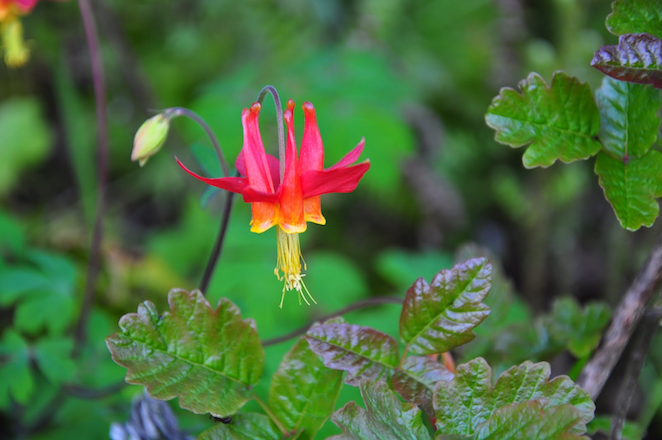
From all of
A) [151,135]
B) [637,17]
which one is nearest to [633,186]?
[637,17]

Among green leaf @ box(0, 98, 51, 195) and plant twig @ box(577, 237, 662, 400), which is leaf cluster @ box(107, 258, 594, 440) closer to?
plant twig @ box(577, 237, 662, 400)

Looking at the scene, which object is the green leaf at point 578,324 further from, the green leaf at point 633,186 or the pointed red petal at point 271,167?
the pointed red petal at point 271,167

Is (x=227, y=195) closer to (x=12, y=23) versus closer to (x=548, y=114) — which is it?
(x=548, y=114)

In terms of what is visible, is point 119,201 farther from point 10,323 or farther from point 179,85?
point 10,323

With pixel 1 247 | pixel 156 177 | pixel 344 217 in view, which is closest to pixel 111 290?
pixel 1 247

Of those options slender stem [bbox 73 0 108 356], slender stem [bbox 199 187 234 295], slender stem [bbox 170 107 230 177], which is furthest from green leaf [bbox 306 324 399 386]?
slender stem [bbox 73 0 108 356]

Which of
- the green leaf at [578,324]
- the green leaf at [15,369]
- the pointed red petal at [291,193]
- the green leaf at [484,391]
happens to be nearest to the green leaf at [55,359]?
the green leaf at [15,369]

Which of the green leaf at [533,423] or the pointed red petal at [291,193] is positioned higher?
the pointed red petal at [291,193]
